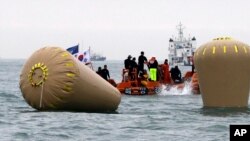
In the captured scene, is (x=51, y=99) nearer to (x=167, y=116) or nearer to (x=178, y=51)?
(x=167, y=116)

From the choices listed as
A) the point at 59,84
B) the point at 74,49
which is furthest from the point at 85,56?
the point at 59,84

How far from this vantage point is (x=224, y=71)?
1969 cm

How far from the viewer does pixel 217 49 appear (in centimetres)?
1966

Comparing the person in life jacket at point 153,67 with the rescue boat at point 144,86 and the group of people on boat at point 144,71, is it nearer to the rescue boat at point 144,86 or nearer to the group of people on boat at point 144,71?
the group of people on boat at point 144,71

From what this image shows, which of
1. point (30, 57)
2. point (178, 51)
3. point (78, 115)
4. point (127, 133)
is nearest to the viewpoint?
point (127, 133)

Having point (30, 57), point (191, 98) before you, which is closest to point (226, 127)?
point (30, 57)

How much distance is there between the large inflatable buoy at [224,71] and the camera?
19.6 m

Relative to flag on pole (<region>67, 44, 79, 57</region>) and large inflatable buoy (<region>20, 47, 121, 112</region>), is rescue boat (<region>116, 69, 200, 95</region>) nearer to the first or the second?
flag on pole (<region>67, 44, 79, 57</region>)

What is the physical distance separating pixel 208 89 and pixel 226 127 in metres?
4.54

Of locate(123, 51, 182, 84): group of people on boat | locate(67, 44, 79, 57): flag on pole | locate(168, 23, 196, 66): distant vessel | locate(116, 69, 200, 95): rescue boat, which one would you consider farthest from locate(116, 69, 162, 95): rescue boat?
locate(168, 23, 196, 66): distant vessel

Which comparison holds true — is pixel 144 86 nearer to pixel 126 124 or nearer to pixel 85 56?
pixel 85 56

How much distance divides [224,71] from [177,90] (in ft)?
36.1

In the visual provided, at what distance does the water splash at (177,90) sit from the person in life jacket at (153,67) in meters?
0.65

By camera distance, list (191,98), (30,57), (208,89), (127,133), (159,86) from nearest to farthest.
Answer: (127,133) → (30,57) → (208,89) → (191,98) → (159,86)
